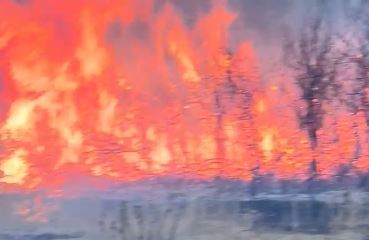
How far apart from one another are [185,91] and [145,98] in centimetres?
22

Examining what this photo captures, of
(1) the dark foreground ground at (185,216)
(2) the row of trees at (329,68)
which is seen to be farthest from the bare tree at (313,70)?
(1) the dark foreground ground at (185,216)

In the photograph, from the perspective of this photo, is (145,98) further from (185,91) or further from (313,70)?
(313,70)

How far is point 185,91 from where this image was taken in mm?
4789

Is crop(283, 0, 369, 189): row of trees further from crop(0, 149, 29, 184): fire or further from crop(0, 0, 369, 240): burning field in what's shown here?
crop(0, 149, 29, 184): fire

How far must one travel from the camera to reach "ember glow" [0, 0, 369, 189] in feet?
15.5

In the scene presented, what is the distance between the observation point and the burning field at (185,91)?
4.71m

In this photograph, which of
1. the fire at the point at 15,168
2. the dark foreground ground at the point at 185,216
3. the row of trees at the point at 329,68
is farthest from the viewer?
the row of trees at the point at 329,68

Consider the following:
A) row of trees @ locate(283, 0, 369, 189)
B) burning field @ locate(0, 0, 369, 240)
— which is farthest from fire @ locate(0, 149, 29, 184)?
row of trees @ locate(283, 0, 369, 189)

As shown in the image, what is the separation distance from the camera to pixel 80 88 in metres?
4.75

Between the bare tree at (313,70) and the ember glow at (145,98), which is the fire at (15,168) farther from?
the bare tree at (313,70)

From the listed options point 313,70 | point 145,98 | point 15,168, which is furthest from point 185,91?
point 15,168

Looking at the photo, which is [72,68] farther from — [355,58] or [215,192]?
[355,58]

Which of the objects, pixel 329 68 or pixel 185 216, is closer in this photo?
pixel 185 216

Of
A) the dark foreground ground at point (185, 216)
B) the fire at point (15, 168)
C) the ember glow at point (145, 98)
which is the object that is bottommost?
the dark foreground ground at point (185, 216)
